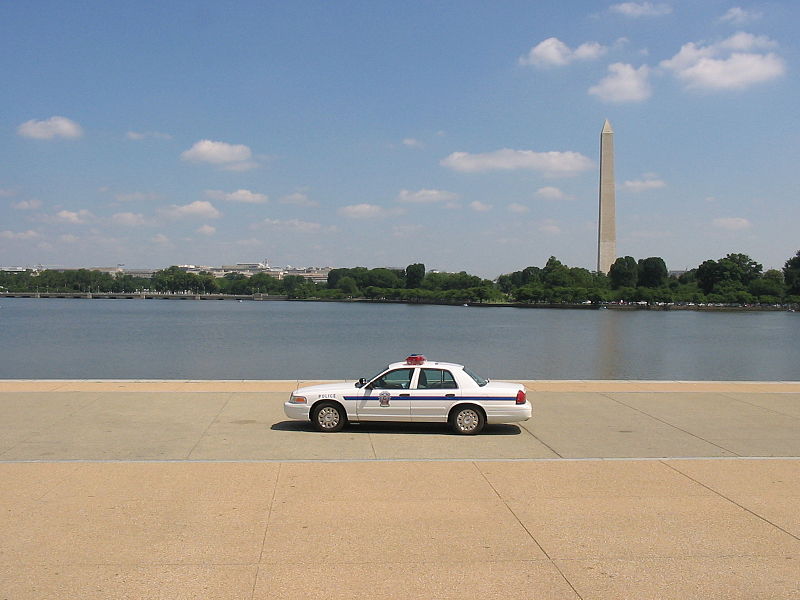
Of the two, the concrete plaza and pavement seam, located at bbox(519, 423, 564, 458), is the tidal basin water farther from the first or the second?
the concrete plaza

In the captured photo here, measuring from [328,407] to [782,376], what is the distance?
120 feet

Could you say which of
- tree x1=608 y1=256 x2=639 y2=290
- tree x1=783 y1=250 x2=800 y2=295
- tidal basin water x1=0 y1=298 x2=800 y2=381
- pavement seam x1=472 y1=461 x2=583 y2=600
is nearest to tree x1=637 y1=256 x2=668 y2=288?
tree x1=608 y1=256 x2=639 y2=290

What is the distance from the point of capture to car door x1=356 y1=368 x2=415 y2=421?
14078 millimetres

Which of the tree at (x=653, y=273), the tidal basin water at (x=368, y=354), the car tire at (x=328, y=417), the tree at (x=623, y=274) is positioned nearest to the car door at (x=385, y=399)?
the car tire at (x=328, y=417)

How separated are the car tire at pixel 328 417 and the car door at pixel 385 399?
34cm

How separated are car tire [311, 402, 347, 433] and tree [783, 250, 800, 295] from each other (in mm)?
181871

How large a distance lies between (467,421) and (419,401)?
938mm

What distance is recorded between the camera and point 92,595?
21.2ft

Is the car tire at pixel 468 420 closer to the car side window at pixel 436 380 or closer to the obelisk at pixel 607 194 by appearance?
the car side window at pixel 436 380

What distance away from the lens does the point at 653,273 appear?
184875 millimetres

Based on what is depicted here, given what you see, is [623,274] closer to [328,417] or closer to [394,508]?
[328,417]

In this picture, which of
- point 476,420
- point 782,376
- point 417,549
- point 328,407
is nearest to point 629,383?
point 476,420

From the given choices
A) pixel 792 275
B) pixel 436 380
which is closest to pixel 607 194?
pixel 792 275

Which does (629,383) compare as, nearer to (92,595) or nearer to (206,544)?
(206,544)
